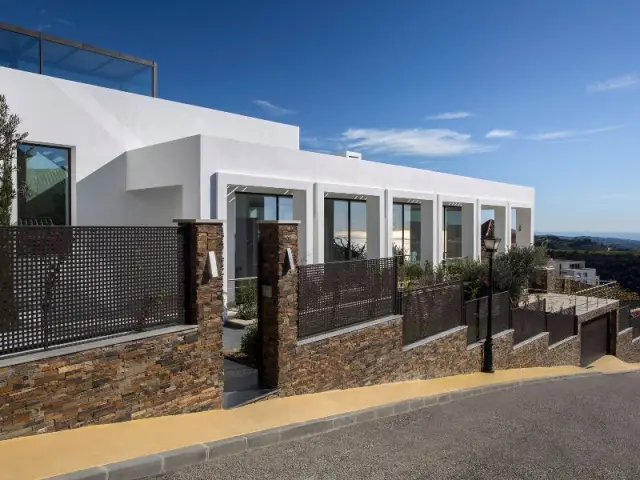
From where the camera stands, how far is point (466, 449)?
6086mm

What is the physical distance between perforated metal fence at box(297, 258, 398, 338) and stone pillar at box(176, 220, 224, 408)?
4.84 feet

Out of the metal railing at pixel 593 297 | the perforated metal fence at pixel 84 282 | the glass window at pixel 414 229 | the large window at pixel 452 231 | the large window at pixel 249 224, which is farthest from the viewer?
the large window at pixel 452 231

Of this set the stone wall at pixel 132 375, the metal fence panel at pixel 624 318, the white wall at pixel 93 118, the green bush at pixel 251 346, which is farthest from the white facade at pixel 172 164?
the metal fence panel at pixel 624 318

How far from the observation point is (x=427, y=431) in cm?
680

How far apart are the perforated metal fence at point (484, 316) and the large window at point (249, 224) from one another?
6065 mm

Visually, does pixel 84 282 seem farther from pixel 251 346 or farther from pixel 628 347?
pixel 628 347

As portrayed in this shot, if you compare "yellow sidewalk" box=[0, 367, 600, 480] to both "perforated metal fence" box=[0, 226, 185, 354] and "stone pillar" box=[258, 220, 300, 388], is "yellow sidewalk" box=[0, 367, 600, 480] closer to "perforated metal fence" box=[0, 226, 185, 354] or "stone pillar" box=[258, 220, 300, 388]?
"stone pillar" box=[258, 220, 300, 388]

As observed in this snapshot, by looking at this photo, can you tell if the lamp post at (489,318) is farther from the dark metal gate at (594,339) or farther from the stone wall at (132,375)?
the dark metal gate at (594,339)

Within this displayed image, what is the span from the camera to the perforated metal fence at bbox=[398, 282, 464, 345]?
9992 mm

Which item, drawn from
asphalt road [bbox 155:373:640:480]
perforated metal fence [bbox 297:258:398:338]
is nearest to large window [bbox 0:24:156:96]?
perforated metal fence [bbox 297:258:398:338]

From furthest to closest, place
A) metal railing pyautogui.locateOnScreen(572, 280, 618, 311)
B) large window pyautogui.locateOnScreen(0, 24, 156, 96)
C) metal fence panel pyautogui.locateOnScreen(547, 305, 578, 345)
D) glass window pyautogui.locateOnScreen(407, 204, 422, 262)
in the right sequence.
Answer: glass window pyautogui.locateOnScreen(407, 204, 422, 262) < metal railing pyautogui.locateOnScreen(572, 280, 618, 311) < metal fence panel pyautogui.locateOnScreen(547, 305, 578, 345) < large window pyautogui.locateOnScreen(0, 24, 156, 96)

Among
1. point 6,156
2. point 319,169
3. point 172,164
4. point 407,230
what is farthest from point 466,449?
point 407,230

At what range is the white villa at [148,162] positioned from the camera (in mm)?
11469

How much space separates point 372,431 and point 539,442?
2183 mm
